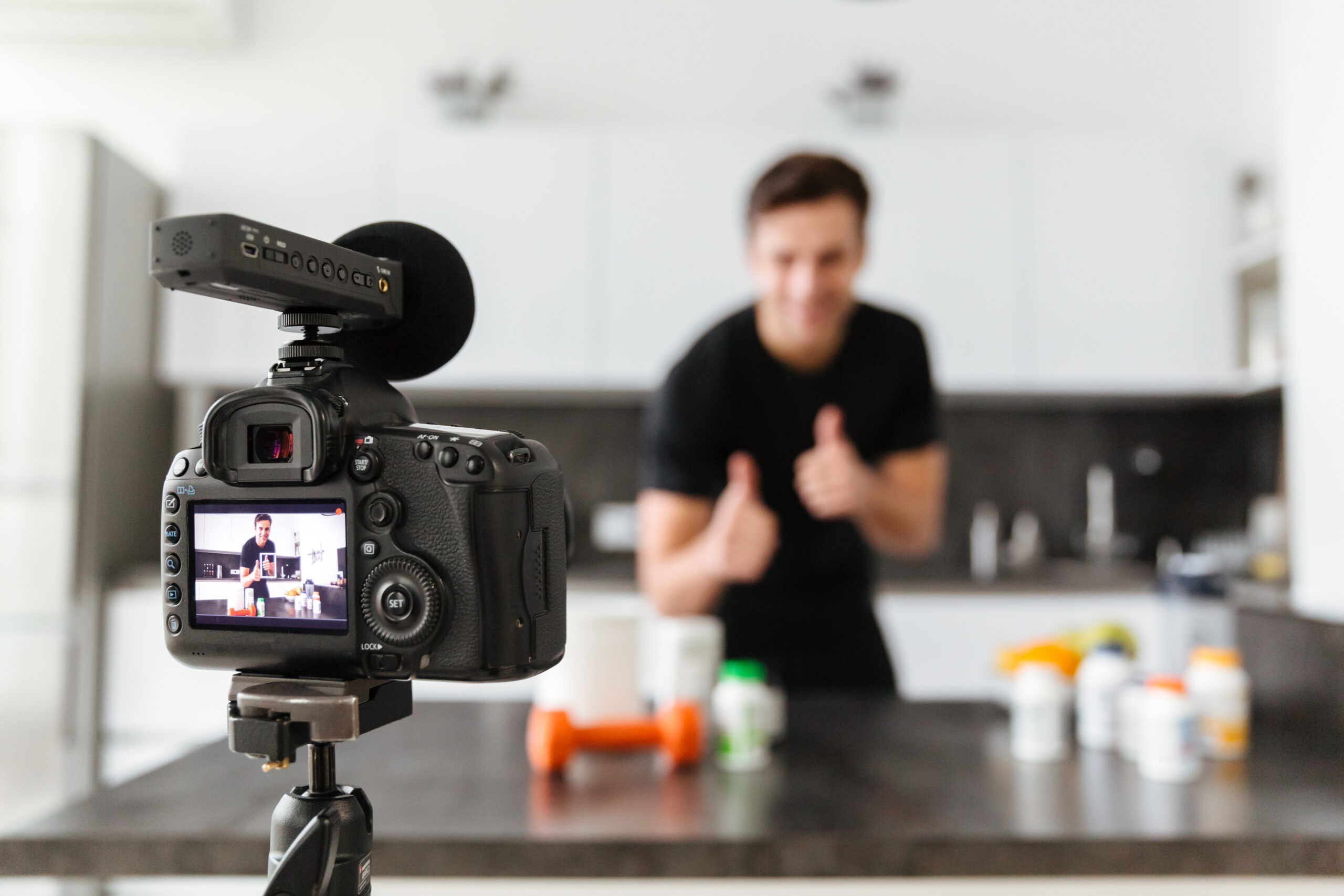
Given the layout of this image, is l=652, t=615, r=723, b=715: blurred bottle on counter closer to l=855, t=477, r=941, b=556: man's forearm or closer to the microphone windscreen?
l=855, t=477, r=941, b=556: man's forearm

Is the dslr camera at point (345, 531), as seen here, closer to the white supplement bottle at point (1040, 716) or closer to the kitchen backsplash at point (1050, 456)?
the white supplement bottle at point (1040, 716)

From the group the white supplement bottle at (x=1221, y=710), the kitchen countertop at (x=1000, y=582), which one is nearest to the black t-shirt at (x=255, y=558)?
the white supplement bottle at (x=1221, y=710)

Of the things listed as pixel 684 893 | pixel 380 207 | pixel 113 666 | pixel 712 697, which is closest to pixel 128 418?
pixel 113 666

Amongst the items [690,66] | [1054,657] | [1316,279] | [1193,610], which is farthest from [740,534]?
[690,66]

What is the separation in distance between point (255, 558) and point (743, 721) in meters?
0.66

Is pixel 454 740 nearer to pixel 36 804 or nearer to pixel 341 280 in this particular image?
pixel 341 280

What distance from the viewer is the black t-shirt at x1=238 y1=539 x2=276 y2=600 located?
1.29ft

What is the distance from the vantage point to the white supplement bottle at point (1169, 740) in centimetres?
92

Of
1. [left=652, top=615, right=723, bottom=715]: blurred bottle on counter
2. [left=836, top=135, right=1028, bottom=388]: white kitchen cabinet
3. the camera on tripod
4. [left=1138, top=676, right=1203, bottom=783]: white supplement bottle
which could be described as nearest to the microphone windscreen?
the camera on tripod

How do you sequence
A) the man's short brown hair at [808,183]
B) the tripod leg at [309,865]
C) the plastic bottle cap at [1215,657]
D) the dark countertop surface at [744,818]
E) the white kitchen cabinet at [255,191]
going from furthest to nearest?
the white kitchen cabinet at [255,191] → the man's short brown hair at [808,183] → the plastic bottle cap at [1215,657] → the dark countertop surface at [744,818] → the tripod leg at [309,865]

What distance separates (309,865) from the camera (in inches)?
14.1

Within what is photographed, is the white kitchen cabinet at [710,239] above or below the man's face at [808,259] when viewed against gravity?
above

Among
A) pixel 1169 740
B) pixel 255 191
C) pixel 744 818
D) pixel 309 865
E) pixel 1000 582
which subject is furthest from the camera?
pixel 255 191

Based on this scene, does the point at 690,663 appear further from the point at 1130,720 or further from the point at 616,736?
the point at 1130,720
